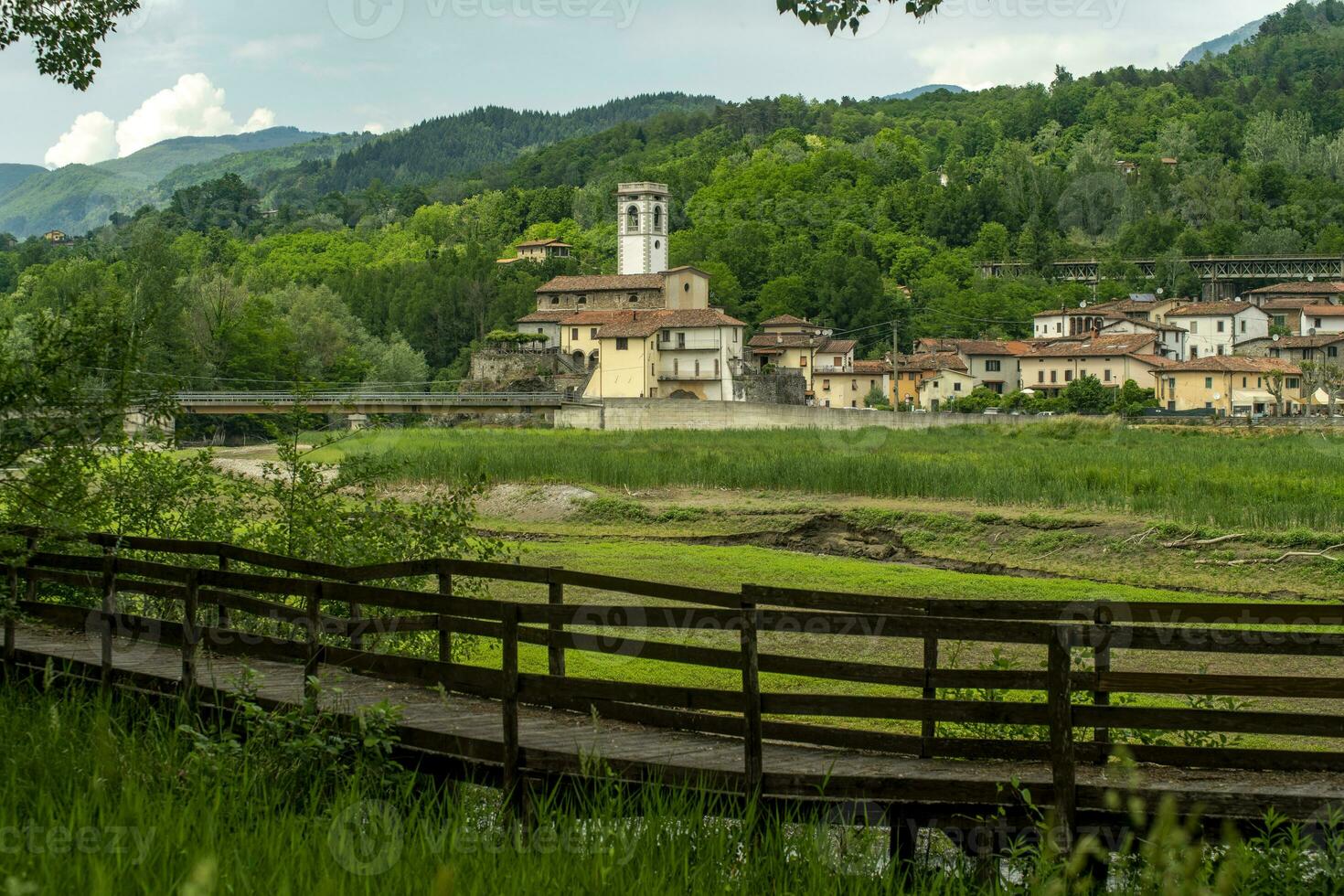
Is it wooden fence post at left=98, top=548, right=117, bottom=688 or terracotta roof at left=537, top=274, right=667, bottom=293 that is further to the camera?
terracotta roof at left=537, top=274, right=667, bottom=293

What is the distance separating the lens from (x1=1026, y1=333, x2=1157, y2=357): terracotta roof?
340 feet

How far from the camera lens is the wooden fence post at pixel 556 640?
31.8 ft

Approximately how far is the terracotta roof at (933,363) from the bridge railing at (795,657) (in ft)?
309

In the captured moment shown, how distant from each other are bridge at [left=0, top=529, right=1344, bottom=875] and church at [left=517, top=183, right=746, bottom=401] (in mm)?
75376

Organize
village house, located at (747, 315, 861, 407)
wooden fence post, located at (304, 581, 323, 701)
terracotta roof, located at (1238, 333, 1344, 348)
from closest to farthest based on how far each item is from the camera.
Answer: wooden fence post, located at (304, 581, 323, 701), village house, located at (747, 315, 861, 407), terracotta roof, located at (1238, 333, 1344, 348)

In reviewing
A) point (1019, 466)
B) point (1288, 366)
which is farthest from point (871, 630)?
point (1288, 366)

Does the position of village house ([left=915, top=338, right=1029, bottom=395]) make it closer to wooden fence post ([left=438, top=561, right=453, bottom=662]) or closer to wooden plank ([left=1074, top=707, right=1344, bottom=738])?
wooden fence post ([left=438, top=561, right=453, bottom=662])

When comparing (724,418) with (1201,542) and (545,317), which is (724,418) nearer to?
(545,317)

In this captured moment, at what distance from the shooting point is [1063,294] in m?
142

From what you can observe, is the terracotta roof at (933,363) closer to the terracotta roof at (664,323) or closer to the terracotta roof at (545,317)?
the terracotta roof at (664,323)

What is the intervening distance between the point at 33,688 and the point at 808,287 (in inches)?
4833

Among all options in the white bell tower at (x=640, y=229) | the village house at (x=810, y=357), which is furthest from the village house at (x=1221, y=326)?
the white bell tower at (x=640, y=229)

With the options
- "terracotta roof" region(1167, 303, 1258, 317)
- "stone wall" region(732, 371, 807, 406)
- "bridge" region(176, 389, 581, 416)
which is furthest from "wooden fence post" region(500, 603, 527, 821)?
"terracotta roof" region(1167, 303, 1258, 317)

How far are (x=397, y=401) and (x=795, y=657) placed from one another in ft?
226
